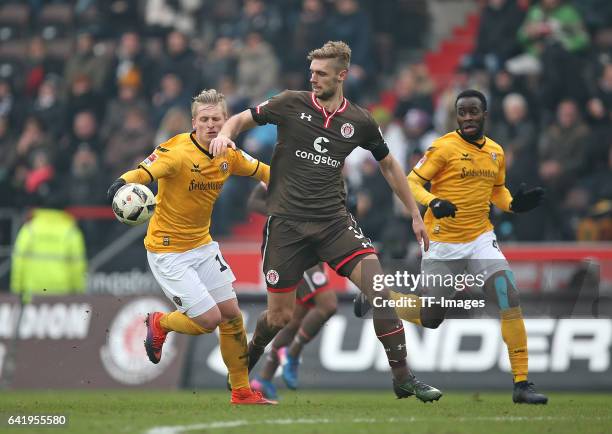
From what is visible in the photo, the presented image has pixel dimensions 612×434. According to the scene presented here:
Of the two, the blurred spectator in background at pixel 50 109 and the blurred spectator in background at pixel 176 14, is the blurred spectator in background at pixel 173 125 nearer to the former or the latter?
the blurred spectator in background at pixel 50 109

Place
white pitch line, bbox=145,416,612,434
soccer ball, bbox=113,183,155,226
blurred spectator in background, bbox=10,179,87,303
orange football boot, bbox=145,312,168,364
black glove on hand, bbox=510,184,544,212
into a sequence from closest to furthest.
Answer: white pitch line, bbox=145,416,612,434 → soccer ball, bbox=113,183,155,226 → orange football boot, bbox=145,312,168,364 → black glove on hand, bbox=510,184,544,212 → blurred spectator in background, bbox=10,179,87,303

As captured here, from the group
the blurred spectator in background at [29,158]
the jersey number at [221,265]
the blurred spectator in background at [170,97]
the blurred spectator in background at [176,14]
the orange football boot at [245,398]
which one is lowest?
the orange football boot at [245,398]

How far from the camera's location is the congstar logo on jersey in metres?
10.6

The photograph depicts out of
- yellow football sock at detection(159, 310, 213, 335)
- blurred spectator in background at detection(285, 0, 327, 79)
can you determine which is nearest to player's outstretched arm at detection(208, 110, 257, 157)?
Answer: yellow football sock at detection(159, 310, 213, 335)

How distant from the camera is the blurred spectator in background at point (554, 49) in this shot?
1825cm

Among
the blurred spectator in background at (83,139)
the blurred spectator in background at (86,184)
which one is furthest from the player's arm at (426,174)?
the blurred spectator in background at (83,139)

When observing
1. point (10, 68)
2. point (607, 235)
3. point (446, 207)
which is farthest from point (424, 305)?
point (10, 68)

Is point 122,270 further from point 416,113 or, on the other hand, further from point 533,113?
point 533,113

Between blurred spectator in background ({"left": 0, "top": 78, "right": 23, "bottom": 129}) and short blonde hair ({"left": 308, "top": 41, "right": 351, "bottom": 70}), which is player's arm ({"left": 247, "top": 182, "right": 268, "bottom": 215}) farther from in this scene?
blurred spectator in background ({"left": 0, "top": 78, "right": 23, "bottom": 129})

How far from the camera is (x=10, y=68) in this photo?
79.5 ft

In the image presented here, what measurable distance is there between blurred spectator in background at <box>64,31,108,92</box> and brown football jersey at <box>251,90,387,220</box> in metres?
12.3

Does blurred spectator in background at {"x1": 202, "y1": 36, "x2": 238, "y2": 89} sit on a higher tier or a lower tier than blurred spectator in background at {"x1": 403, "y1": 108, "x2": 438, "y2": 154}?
higher

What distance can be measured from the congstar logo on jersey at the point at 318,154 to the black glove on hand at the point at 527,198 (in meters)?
2.16

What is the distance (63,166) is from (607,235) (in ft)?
31.6
